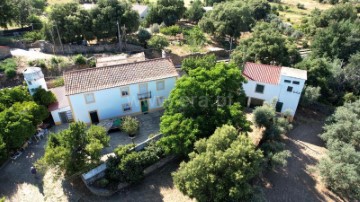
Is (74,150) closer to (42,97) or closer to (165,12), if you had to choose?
(42,97)

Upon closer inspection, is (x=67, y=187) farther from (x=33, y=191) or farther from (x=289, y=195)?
(x=289, y=195)

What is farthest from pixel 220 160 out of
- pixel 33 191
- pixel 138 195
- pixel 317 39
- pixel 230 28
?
pixel 230 28

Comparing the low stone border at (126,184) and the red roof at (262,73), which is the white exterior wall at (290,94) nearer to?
the red roof at (262,73)

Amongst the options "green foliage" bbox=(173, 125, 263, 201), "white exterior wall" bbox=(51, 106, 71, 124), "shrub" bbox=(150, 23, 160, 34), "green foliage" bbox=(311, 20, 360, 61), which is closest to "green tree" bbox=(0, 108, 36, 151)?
"white exterior wall" bbox=(51, 106, 71, 124)

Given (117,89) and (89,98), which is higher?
(117,89)

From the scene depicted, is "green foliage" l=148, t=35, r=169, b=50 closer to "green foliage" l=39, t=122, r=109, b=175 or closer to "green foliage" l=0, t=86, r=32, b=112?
"green foliage" l=0, t=86, r=32, b=112

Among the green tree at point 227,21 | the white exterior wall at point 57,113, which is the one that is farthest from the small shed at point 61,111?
the green tree at point 227,21

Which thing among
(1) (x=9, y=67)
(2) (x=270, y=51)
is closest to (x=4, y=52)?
(1) (x=9, y=67)
